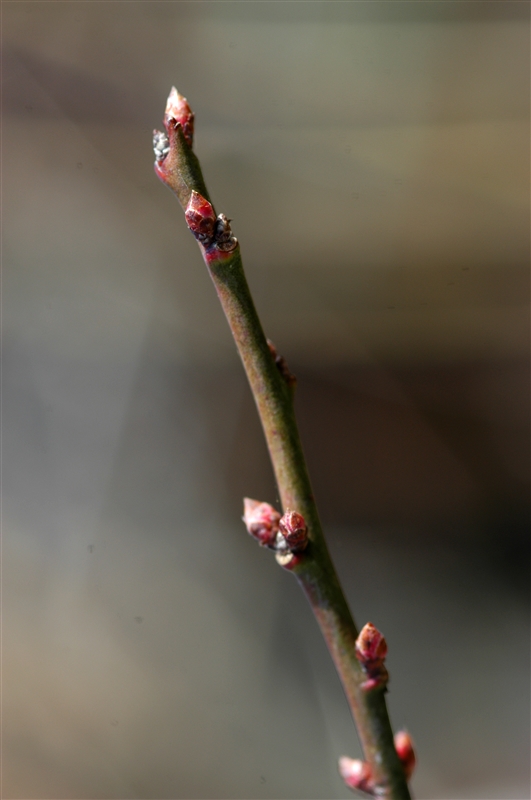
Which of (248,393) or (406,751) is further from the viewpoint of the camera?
(248,393)

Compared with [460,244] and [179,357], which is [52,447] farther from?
[460,244]

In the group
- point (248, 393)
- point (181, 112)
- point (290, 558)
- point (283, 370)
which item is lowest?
point (290, 558)

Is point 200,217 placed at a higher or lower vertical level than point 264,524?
higher

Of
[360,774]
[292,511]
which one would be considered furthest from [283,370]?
[360,774]

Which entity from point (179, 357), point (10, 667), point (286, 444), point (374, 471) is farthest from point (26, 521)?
point (286, 444)

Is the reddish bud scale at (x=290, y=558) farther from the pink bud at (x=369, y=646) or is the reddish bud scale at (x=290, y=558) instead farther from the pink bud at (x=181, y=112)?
the pink bud at (x=181, y=112)

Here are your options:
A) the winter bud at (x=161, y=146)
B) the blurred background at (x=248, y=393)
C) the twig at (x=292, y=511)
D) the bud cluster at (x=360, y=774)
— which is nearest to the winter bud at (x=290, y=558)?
the twig at (x=292, y=511)

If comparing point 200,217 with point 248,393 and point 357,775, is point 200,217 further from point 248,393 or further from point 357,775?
point 248,393
